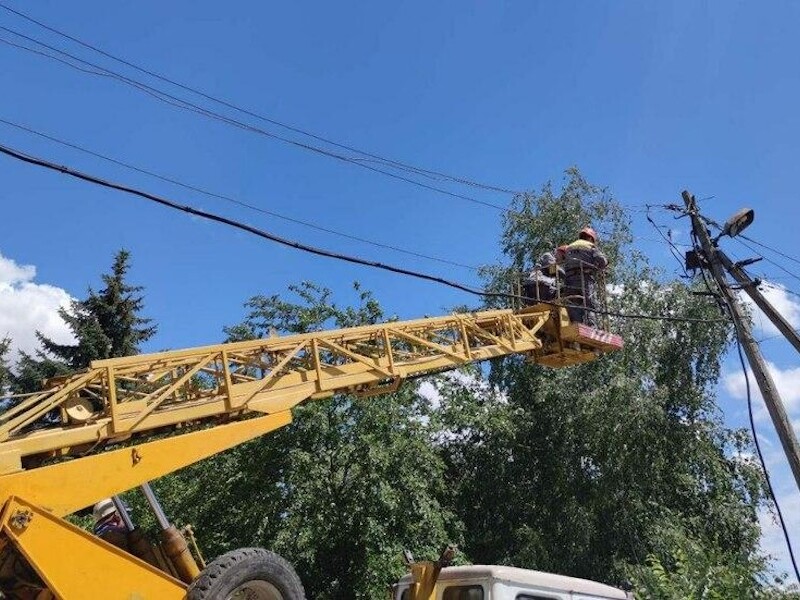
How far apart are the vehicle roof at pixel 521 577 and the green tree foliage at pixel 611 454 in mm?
12843

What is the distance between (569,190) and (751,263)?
10035mm

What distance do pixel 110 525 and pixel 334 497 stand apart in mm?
11499

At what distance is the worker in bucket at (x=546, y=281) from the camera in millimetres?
10742

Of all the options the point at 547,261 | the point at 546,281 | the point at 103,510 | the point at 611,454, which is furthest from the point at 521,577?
the point at 611,454

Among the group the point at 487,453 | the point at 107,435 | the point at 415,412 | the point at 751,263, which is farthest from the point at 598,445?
the point at 107,435

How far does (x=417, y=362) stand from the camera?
8594 millimetres

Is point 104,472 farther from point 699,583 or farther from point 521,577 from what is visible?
point 699,583

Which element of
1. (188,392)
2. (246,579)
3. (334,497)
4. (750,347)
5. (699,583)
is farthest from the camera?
(334,497)

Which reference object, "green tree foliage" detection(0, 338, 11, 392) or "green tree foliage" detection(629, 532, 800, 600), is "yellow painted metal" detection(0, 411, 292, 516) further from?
"green tree foliage" detection(0, 338, 11, 392)

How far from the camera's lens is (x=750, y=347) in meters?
12.9

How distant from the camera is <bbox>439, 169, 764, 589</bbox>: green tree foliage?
63.0 ft

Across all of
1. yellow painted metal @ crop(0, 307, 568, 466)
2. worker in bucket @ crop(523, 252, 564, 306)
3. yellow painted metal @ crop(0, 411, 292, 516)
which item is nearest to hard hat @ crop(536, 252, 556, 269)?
worker in bucket @ crop(523, 252, 564, 306)

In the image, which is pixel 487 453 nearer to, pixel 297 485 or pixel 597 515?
pixel 597 515

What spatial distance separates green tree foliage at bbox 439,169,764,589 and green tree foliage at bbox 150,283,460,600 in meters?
2.53
